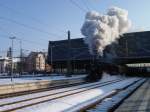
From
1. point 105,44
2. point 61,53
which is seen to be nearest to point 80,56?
point 61,53

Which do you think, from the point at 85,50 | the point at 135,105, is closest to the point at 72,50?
the point at 85,50

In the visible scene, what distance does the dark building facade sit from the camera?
76.6 m

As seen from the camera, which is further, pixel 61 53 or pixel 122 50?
pixel 61 53

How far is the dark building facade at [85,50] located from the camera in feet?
251

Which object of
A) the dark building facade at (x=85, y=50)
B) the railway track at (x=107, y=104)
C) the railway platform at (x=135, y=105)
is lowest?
the railway track at (x=107, y=104)

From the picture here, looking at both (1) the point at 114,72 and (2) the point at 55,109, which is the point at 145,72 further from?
(2) the point at 55,109

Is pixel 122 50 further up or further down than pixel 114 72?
further up

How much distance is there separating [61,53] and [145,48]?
2585 cm

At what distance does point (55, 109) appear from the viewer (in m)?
14.4

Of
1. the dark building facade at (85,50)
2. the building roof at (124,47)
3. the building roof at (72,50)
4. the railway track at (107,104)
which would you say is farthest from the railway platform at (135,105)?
the building roof at (72,50)

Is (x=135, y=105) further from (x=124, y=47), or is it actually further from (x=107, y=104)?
(x=124, y=47)

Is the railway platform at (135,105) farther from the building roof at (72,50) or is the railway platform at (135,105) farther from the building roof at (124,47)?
the building roof at (72,50)

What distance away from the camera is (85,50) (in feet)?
274

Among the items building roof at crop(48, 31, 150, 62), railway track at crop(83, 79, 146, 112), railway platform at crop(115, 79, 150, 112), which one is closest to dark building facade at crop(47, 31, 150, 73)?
building roof at crop(48, 31, 150, 62)
